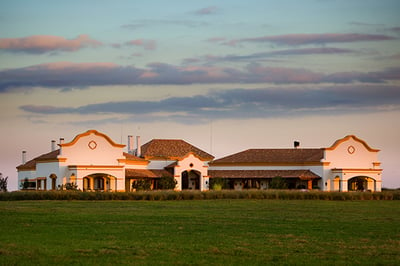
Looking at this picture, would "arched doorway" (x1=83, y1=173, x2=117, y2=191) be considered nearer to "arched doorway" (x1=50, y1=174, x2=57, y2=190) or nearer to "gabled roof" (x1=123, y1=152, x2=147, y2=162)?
"arched doorway" (x1=50, y1=174, x2=57, y2=190)

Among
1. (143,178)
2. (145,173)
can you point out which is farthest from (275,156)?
(143,178)

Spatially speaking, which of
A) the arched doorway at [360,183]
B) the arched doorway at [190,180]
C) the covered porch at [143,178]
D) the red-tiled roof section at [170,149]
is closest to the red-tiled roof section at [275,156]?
the arched doorway at [190,180]

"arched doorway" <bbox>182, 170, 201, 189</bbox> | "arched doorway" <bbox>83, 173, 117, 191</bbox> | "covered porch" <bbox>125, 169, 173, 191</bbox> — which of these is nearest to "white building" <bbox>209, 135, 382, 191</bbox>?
"arched doorway" <bbox>182, 170, 201, 189</bbox>

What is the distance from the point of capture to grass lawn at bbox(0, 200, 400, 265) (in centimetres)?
2122

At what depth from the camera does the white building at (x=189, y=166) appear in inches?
2958

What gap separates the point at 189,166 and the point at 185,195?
21.5m

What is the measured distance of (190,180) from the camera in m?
85.3

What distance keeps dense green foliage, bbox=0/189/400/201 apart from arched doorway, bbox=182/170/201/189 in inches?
864

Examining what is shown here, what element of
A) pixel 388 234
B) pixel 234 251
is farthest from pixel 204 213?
pixel 234 251

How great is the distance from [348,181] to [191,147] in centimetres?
1754

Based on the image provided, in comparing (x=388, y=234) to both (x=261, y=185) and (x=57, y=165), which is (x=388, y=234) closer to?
(x=57, y=165)

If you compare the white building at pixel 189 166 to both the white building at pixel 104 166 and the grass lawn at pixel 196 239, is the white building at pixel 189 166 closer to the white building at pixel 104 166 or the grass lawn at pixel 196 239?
the white building at pixel 104 166

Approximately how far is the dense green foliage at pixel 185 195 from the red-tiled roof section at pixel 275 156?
18.7 meters

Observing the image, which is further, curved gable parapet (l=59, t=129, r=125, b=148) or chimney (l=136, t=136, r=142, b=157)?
chimney (l=136, t=136, r=142, b=157)
